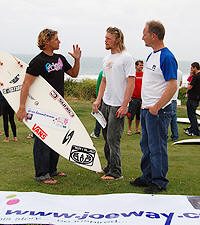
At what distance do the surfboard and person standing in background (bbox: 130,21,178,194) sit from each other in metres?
0.85

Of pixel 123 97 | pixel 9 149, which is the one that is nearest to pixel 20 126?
pixel 9 149

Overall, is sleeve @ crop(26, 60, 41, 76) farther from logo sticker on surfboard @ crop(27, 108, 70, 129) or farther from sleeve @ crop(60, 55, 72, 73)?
logo sticker on surfboard @ crop(27, 108, 70, 129)

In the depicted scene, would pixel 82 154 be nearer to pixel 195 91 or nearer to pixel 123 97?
pixel 123 97

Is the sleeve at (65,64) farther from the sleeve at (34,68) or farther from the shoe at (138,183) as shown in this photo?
the shoe at (138,183)

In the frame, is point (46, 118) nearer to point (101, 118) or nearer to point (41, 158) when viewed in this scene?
point (41, 158)

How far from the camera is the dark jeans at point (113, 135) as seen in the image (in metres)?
3.90

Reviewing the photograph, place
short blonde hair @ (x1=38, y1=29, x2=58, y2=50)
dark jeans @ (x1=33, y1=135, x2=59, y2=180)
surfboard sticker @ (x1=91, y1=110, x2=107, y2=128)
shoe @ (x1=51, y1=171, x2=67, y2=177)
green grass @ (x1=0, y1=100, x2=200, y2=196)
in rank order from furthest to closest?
shoe @ (x1=51, y1=171, x2=67, y2=177) → surfboard sticker @ (x1=91, y1=110, x2=107, y2=128) → dark jeans @ (x1=33, y1=135, x2=59, y2=180) → short blonde hair @ (x1=38, y1=29, x2=58, y2=50) → green grass @ (x1=0, y1=100, x2=200, y2=196)

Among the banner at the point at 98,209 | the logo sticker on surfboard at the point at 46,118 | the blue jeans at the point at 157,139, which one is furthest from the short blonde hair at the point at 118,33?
the banner at the point at 98,209

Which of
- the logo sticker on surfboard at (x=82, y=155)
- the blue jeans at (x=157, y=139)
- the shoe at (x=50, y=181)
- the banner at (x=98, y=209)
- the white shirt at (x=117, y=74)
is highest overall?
the white shirt at (x=117, y=74)

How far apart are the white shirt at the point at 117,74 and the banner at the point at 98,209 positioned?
1.14 metres

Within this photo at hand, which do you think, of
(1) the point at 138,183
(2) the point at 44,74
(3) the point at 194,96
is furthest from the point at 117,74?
(3) the point at 194,96

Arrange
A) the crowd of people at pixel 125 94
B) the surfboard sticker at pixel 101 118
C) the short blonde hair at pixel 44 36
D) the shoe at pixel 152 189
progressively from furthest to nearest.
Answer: the surfboard sticker at pixel 101 118 → the short blonde hair at pixel 44 36 → the shoe at pixel 152 189 → the crowd of people at pixel 125 94

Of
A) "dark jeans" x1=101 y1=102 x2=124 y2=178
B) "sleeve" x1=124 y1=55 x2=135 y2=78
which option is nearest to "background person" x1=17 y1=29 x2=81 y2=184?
"dark jeans" x1=101 y1=102 x2=124 y2=178

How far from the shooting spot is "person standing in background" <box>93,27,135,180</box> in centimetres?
380
